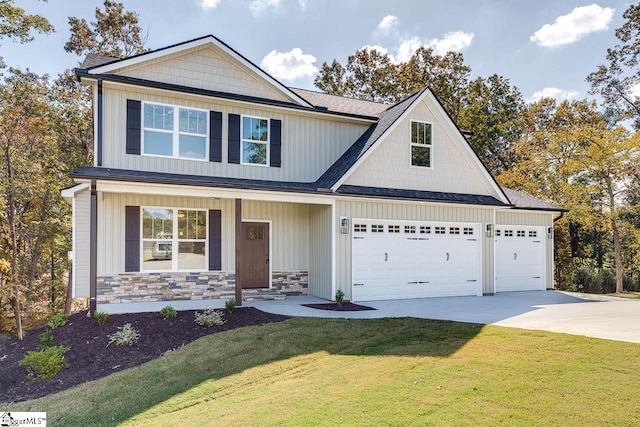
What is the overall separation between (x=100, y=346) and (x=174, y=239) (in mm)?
4077

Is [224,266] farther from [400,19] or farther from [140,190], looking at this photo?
[400,19]

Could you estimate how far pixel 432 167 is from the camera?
13383mm

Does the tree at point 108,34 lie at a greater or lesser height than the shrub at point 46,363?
greater

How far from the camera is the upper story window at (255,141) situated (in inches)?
492

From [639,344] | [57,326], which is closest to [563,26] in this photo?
[639,344]

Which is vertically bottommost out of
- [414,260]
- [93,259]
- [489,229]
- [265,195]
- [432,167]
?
[414,260]

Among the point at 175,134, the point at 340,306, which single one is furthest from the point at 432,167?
the point at 175,134

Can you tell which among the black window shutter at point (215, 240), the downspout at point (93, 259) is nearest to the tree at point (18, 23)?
the downspout at point (93, 259)

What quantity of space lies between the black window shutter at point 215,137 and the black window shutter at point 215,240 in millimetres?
1603

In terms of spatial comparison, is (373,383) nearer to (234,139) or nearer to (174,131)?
(234,139)

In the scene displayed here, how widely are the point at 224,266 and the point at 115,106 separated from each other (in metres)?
5.19

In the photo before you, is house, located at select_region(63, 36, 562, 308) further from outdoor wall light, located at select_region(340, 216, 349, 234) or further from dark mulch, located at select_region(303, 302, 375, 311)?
dark mulch, located at select_region(303, 302, 375, 311)

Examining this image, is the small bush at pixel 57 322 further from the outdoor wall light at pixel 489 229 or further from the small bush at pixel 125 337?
the outdoor wall light at pixel 489 229

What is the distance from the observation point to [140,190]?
30.8ft
